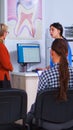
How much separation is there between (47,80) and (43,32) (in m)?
2.75

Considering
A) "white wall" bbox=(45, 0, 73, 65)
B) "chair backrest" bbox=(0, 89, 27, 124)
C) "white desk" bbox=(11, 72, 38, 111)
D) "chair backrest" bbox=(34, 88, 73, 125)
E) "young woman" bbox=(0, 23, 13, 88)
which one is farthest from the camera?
"white wall" bbox=(45, 0, 73, 65)

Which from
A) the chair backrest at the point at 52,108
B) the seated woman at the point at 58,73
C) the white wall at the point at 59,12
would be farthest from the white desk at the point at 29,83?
the chair backrest at the point at 52,108

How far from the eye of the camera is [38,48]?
5332mm

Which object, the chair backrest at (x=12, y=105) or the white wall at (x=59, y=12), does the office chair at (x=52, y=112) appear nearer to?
the chair backrest at (x=12, y=105)

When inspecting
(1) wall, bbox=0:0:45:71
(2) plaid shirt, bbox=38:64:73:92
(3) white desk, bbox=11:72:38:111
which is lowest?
(3) white desk, bbox=11:72:38:111

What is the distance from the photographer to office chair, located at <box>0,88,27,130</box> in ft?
8.00

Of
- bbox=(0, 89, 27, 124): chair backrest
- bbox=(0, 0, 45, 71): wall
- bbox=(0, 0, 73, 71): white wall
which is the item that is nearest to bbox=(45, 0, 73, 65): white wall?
bbox=(0, 0, 73, 71): white wall

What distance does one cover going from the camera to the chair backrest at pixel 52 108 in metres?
2.58

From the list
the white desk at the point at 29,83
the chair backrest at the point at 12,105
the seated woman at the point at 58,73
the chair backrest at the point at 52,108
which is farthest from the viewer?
the white desk at the point at 29,83

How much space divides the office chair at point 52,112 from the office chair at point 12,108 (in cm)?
11

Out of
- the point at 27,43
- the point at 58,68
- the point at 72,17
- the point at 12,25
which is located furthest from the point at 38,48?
the point at 58,68

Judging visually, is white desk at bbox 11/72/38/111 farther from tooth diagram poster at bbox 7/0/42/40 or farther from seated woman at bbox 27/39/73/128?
seated woman at bbox 27/39/73/128

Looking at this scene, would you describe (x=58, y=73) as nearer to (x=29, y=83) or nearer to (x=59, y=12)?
(x=29, y=83)

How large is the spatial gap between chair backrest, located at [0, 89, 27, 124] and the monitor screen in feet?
8.50
